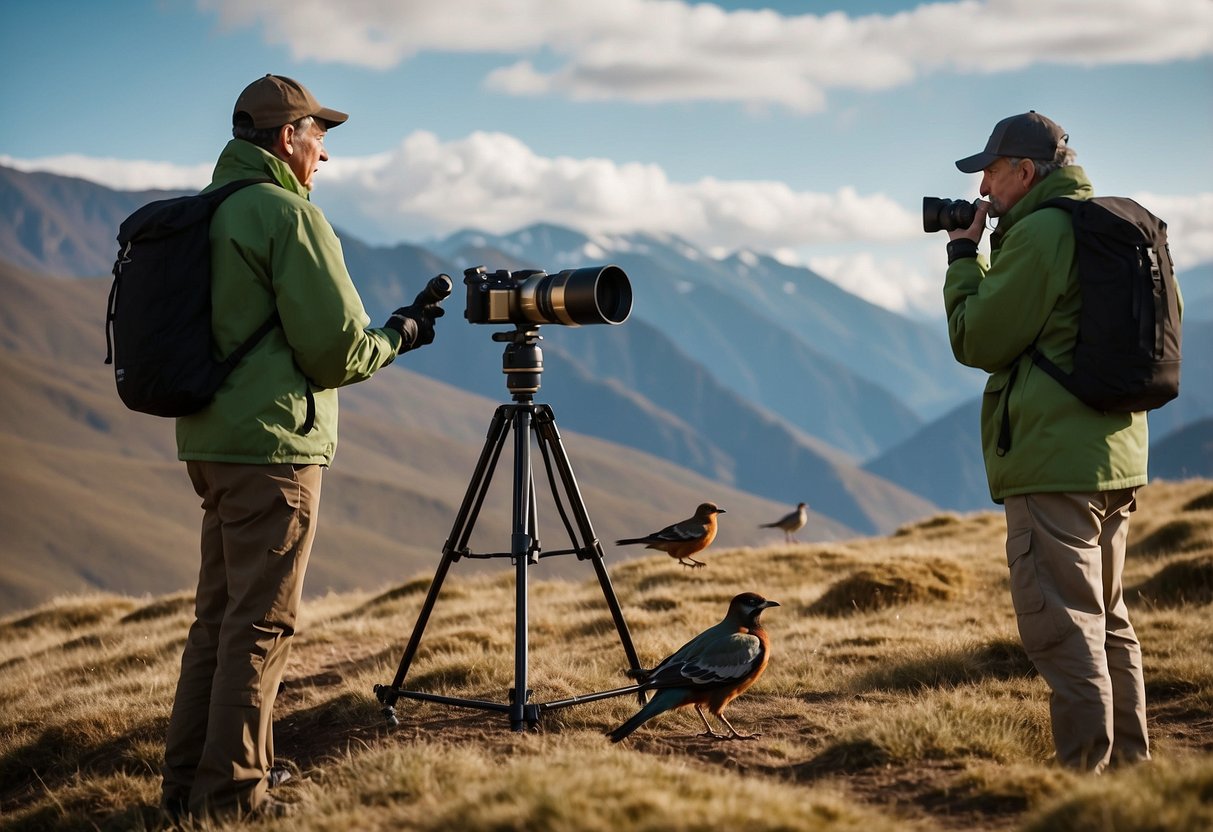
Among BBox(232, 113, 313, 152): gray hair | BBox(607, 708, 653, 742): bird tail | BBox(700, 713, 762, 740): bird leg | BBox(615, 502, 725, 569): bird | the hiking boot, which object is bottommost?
the hiking boot

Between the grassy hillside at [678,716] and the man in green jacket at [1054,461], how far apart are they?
461mm

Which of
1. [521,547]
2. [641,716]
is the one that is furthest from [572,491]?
[641,716]

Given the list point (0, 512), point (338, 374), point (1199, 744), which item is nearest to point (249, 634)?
point (338, 374)

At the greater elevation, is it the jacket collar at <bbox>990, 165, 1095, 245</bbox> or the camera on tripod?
the jacket collar at <bbox>990, 165, 1095, 245</bbox>

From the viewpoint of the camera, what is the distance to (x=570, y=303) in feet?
19.6

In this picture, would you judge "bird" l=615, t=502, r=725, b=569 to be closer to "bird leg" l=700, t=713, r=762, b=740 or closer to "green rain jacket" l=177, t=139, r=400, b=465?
"bird leg" l=700, t=713, r=762, b=740

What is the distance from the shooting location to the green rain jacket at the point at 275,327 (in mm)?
5074

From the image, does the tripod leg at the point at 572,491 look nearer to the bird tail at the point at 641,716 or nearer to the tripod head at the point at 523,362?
the tripod head at the point at 523,362

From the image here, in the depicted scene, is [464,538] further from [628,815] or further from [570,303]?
[628,815]

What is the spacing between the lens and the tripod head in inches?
246

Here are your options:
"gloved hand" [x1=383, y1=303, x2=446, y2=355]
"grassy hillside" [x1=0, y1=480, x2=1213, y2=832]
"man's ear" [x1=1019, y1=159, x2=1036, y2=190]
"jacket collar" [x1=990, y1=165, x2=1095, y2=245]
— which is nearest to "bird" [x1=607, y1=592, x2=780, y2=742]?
"grassy hillside" [x1=0, y1=480, x2=1213, y2=832]

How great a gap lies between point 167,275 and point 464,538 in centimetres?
221

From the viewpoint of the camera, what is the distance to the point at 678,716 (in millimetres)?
6633

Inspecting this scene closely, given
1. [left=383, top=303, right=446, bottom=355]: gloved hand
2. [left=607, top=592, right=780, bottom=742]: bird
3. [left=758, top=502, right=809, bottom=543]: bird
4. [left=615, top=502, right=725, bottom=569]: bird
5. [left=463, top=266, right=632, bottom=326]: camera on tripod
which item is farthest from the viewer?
[left=758, top=502, right=809, bottom=543]: bird
